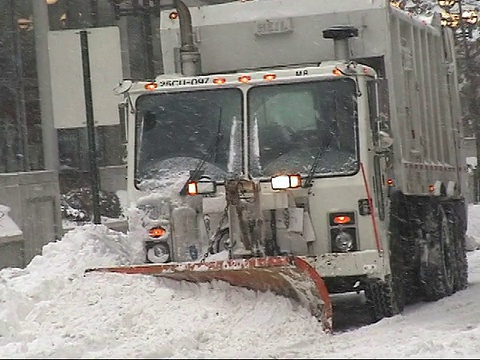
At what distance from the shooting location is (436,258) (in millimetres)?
13445

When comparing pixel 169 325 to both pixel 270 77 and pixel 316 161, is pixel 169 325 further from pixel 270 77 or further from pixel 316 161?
pixel 270 77

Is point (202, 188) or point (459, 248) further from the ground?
point (202, 188)

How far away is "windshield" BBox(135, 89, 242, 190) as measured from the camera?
1072cm

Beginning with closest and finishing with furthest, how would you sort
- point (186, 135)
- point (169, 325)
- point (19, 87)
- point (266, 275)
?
point (169, 325)
point (266, 275)
point (186, 135)
point (19, 87)

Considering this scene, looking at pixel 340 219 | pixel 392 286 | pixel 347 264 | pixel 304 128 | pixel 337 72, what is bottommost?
pixel 392 286

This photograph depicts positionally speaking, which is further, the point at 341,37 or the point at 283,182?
the point at 341,37

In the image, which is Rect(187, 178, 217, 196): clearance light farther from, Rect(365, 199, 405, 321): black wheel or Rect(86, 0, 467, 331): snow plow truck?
Rect(365, 199, 405, 321): black wheel

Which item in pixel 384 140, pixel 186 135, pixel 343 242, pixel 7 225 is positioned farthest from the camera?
pixel 7 225

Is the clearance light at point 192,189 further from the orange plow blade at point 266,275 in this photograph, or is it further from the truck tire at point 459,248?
the truck tire at point 459,248

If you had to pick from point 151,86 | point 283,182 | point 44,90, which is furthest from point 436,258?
point 44,90

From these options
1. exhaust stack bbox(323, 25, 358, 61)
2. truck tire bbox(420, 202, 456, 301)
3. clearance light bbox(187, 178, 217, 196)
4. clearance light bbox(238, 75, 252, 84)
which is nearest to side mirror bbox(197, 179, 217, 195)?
clearance light bbox(187, 178, 217, 196)

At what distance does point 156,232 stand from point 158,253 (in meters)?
0.19

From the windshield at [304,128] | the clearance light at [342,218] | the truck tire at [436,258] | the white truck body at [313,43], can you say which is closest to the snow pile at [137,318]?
the clearance light at [342,218]

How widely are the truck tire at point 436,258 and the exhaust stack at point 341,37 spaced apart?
235 centimetres
